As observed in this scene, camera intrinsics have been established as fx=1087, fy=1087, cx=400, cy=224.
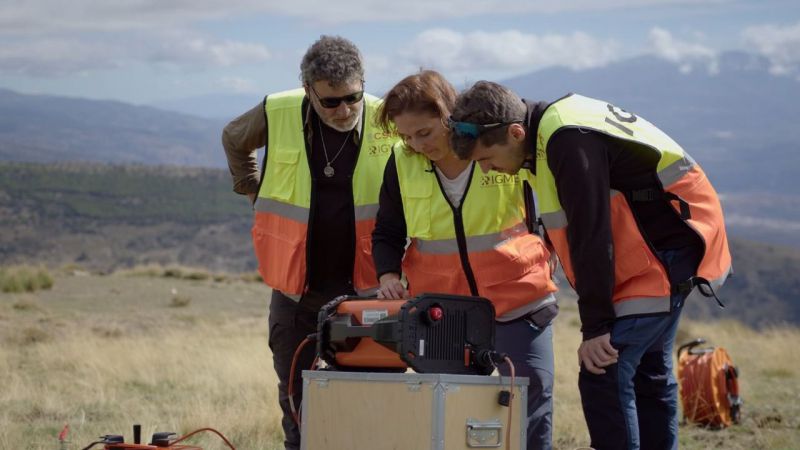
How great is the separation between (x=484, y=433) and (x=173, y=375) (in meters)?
6.71

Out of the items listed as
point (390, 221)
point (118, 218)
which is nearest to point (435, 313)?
point (390, 221)

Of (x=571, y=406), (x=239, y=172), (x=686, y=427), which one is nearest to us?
(x=239, y=172)

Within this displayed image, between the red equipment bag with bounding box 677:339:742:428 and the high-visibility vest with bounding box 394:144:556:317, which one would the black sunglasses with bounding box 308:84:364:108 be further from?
the red equipment bag with bounding box 677:339:742:428

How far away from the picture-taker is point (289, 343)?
521cm

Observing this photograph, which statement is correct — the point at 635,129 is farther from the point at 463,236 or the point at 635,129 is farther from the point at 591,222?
the point at 463,236

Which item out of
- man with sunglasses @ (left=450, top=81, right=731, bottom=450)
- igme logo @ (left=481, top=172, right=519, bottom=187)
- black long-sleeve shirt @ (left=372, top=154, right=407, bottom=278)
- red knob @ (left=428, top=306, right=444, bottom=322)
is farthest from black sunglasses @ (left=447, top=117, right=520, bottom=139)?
black long-sleeve shirt @ (left=372, top=154, right=407, bottom=278)

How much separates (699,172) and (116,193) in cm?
8021

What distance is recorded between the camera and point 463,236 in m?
4.57

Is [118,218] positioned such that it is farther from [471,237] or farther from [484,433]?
[484,433]

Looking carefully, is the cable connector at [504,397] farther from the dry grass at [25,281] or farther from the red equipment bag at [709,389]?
the dry grass at [25,281]

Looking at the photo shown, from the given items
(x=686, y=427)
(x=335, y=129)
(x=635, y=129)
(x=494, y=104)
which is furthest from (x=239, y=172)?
(x=686, y=427)

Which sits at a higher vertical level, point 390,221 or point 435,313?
point 390,221

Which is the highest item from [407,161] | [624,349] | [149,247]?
[407,161]

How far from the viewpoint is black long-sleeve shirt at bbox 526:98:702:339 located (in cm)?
387
